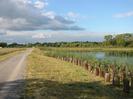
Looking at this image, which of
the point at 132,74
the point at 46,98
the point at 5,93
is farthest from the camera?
the point at 132,74

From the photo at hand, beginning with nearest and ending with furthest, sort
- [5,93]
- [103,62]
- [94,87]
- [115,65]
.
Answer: [5,93], [94,87], [115,65], [103,62]

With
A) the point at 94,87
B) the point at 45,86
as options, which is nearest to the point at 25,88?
the point at 45,86

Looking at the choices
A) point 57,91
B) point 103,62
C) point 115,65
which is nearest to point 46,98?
point 57,91

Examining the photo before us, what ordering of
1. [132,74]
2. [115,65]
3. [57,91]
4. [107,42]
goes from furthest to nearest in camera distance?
[107,42]
[115,65]
[132,74]
[57,91]

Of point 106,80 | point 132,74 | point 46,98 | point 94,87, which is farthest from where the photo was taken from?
point 106,80

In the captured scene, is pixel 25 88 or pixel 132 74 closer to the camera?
pixel 25 88

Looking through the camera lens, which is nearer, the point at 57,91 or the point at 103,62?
the point at 57,91

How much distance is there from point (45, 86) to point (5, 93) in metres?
2.96

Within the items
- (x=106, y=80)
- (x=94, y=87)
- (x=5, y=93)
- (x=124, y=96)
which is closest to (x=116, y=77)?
(x=106, y=80)

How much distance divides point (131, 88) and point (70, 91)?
2.90 m

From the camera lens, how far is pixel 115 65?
22047 mm

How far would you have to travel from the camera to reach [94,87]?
53.5 ft

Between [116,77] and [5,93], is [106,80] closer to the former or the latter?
[116,77]

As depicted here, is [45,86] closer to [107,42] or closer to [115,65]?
[115,65]
